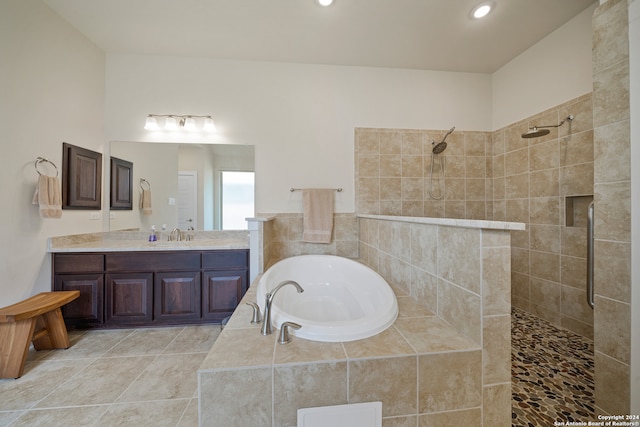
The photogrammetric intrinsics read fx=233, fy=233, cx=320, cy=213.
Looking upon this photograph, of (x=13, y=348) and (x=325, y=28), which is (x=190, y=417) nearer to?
(x=13, y=348)

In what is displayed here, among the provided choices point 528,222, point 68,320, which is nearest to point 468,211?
point 528,222

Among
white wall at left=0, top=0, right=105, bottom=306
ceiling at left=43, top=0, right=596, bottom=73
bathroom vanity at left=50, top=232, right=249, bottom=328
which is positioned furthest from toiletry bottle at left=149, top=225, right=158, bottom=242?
ceiling at left=43, top=0, right=596, bottom=73

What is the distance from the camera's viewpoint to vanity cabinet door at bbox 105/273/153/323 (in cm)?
198

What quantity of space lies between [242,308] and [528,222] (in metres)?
2.64

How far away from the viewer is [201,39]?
214 cm

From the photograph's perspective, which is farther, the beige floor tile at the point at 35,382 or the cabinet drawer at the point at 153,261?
the cabinet drawer at the point at 153,261

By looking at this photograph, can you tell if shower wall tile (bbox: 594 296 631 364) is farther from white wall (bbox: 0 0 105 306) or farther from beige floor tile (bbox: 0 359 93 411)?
white wall (bbox: 0 0 105 306)

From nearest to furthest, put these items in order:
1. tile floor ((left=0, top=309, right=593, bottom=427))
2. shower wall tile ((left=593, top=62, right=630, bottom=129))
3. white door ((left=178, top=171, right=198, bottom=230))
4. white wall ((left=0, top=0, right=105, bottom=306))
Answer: shower wall tile ((left=593, top=62, right=630, bottom=129)) < tile floor ((left=0, top=309, right=593, bottom=427)) < white wall ((left=0, top=0, right=105, bottom=306)) < white door ((left=178, top=171, right=198, bottom=230))

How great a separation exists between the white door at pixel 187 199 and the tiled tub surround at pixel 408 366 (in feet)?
5.70

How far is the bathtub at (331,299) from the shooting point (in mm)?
1008

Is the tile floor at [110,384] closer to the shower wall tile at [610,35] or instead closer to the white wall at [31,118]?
the white wall at [31,118]

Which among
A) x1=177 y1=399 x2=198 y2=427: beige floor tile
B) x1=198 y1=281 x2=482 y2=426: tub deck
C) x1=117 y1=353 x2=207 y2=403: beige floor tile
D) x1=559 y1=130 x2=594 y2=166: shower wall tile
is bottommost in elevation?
x1=177 y1=399 x2=198 y2=427: beige floor tile

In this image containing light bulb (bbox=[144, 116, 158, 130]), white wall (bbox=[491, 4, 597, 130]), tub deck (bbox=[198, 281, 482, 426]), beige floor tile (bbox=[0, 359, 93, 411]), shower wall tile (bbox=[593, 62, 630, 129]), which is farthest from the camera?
light bulb (bbox=[144, 116, 158, 130])

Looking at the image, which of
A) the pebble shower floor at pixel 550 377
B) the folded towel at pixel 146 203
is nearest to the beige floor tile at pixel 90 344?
the folded towel at pixel 146 203
